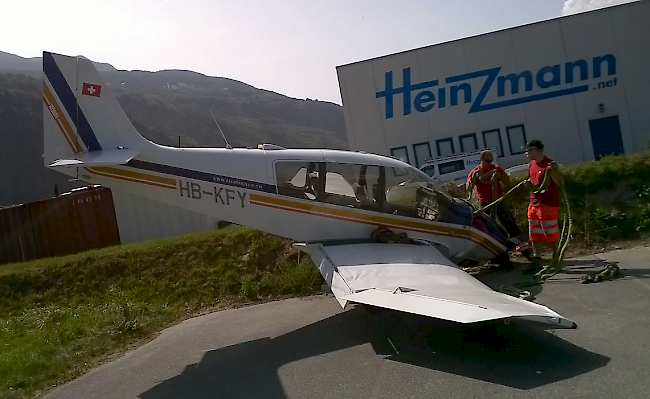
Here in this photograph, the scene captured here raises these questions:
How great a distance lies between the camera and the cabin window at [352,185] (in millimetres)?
7773

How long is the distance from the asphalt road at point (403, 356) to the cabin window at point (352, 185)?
5.62 feet

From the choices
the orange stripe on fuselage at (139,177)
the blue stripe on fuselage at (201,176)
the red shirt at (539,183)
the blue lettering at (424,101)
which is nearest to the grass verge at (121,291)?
the blue stripe on fuselage at (201,176)

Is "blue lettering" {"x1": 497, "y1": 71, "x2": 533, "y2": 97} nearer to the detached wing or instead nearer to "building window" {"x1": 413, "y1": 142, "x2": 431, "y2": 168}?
"building window" {"x1": 413, "y1": 142, "x2": 431, "y2": 168}

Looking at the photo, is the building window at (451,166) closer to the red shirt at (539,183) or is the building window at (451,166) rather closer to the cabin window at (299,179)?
the red shirt at (539,183)

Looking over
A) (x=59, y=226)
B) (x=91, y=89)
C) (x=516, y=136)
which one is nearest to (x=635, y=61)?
(x=516, y=136)

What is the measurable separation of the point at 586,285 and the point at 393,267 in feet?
9.26

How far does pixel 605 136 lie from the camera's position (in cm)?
2122

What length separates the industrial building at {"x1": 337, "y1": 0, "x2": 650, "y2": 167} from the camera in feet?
69.4

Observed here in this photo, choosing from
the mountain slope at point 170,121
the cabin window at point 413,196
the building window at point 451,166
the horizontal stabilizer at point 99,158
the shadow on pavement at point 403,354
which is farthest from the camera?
the mountain slope at point 170,121

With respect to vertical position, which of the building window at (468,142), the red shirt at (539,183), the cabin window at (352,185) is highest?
the building window at (468,142)

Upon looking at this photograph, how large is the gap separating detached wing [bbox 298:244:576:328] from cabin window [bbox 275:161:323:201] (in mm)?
849

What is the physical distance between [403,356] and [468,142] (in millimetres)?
18296

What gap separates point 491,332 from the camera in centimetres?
566

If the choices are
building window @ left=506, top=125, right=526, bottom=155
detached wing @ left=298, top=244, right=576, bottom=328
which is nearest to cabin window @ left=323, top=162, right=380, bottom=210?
detached wing @ left=298, top=244, right=576, bottom=328
